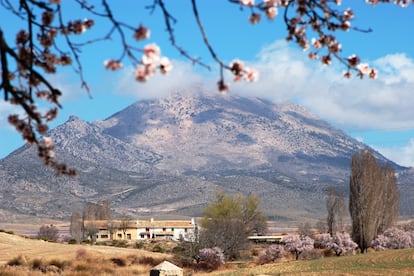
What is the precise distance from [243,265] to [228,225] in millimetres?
13035

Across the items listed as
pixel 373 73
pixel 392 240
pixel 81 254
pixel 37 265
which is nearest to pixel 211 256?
pixel 81 254

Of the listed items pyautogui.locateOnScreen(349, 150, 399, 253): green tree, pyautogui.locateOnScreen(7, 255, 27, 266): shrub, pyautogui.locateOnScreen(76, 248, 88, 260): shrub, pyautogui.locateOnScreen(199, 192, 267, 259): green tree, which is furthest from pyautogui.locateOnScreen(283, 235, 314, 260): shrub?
pyautogui.locateOnScreen(7, 255, 27, 266): shrub

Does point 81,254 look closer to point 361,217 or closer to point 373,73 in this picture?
point 361,217

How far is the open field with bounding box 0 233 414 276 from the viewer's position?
42.3m

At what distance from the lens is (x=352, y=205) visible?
2793 inches

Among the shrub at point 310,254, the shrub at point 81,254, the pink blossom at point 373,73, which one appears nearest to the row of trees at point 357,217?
the shrub at point 310,254

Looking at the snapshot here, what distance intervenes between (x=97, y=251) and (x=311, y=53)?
60370mm

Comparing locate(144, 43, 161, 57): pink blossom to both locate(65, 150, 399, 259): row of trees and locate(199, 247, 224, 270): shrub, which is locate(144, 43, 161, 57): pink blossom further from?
locate(65, 150, 399, 259): row of trees

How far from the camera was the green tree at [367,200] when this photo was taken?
6894cm

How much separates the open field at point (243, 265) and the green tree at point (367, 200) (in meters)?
12.5

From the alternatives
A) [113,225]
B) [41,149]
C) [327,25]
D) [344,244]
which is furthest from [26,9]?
[113,225]

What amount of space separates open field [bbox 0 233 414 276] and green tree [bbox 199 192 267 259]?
8.41 m

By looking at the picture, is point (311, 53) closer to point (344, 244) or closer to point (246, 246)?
point (344, 244)

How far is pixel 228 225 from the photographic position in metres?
79.1
